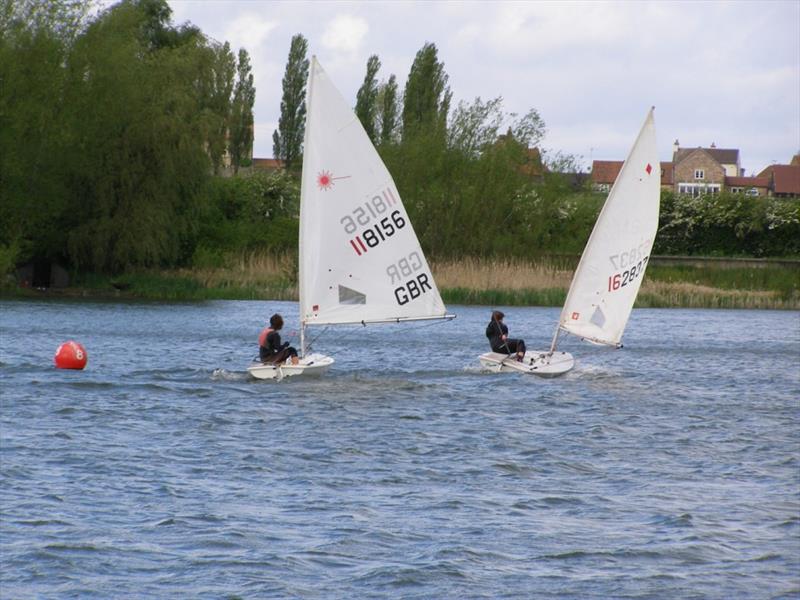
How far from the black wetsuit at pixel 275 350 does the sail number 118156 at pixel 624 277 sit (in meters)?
7.10

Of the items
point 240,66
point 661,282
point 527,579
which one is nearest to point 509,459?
point 527,579

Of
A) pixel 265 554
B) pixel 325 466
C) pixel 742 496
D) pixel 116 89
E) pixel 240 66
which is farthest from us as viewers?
pixel 240 66

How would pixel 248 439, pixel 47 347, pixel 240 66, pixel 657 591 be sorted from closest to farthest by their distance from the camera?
pixel 657 591 < pixel 248 439 < pixel 47 347 < pixel 240 66

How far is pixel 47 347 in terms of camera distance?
33.2 meters

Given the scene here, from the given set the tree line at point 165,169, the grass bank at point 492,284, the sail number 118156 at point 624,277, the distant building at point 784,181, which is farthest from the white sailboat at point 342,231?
the distant building at point 784,181

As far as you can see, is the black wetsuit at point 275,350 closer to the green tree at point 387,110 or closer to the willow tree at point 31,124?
the willow tree at point 31,124

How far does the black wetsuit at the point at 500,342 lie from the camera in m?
27.0

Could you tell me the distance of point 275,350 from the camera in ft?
83.1

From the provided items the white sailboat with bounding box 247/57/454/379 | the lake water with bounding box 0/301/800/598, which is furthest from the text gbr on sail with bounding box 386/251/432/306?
the lake water with bounding box 0/301/800/598

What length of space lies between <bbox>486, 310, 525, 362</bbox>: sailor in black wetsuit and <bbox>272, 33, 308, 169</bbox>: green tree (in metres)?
68.2

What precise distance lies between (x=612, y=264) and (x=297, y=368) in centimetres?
727

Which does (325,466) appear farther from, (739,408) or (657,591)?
(739,408)

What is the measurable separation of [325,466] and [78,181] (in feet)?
144

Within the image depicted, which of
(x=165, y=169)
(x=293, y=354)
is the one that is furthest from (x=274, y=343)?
A: (x=165, y=169)
